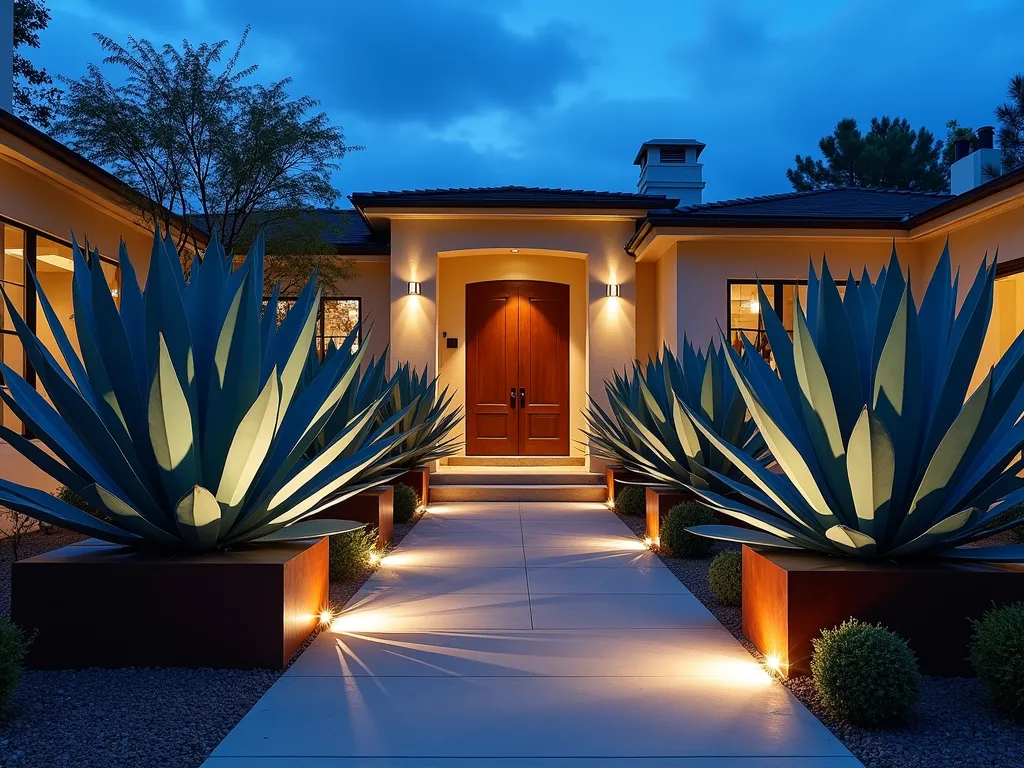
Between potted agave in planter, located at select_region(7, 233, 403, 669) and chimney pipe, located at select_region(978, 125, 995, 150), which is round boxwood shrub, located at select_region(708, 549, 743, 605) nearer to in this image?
potted agave in planter, located at select_region(7, 233, 403, 669)

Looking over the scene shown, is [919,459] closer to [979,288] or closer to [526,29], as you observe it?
[979,288]

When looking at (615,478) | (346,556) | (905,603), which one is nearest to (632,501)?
(615,478)

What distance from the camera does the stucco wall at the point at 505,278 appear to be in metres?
12.7

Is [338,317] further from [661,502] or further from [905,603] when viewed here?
[905,603]

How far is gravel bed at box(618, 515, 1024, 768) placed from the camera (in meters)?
2.62

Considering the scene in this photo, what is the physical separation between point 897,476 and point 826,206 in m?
9.41

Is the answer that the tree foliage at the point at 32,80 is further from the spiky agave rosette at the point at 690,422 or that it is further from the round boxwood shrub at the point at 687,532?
the round boxwood shrub at the point at 687,532

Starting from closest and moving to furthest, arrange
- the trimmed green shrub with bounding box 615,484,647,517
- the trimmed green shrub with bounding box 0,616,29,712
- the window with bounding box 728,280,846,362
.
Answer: the trimmed green shrub with bounding box 0,616,29,712 → the trimmed green shrub with bounding box 615,484,647,517 → the window with bounding box 728,280,846,362

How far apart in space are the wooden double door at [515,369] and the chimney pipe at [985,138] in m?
6.84

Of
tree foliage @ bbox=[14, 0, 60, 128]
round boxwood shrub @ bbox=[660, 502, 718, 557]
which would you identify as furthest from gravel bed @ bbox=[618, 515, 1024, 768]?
tree foliage @ bbox=[14, 0, 60, 128]

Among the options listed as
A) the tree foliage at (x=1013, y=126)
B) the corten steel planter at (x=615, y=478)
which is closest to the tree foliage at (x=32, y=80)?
the corten steel planter at (x=615, y=478)

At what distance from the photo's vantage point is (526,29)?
14612 cm

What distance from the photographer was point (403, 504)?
26.8 feet

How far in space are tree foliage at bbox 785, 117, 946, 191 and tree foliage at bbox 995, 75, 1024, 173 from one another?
3.88 m
